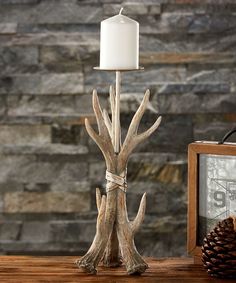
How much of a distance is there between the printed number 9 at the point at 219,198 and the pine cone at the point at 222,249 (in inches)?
3.6

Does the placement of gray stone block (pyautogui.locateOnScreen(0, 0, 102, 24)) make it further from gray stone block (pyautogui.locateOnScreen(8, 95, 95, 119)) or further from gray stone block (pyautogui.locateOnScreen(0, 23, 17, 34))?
gray stone block (pyautogui.locateOnScreen(8, 95, 95, 119))

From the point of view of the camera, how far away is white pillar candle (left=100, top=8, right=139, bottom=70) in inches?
64.7

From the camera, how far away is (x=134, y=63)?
5.44 feet

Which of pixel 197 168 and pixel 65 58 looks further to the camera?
pixel 65 58

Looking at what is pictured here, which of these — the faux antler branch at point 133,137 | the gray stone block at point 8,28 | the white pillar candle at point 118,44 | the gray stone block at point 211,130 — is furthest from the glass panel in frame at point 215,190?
the gray stone block at point 8,28

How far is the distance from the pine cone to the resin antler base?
144 mm

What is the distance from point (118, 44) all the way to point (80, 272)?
50cm

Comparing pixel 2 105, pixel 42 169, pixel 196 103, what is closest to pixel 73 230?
pixel 42 169

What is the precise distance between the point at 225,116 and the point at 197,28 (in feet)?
0.98

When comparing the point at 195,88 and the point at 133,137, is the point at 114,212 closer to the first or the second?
the point at 133,137

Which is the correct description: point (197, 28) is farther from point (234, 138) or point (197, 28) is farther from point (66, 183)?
point (66, 183)

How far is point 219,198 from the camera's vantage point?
1677mm

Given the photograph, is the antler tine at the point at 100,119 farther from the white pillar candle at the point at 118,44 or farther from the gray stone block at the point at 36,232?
the gray stone block at the point at 36,232

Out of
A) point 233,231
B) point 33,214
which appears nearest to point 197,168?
point 233,231
